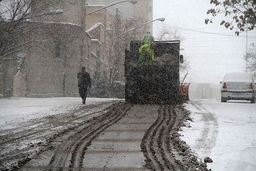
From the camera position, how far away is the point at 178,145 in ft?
22.8

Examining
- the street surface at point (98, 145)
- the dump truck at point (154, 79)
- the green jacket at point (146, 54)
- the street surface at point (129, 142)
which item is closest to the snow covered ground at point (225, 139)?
the street surface at point (129, 142)

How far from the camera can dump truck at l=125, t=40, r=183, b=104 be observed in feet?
47.6

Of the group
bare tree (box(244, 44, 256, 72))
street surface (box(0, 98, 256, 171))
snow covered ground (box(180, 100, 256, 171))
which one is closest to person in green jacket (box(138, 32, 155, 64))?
street surface (box(0, 98, 256, 171))

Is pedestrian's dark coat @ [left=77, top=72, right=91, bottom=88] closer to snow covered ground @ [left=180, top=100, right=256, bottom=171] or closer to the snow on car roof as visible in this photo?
snow covered ground @ [left=180, top=100, right=256, bottom=171]

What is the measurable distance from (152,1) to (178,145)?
72.9m

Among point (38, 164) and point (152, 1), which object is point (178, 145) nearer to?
point (38, 164)

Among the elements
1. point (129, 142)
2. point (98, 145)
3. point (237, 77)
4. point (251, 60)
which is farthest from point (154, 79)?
point (251, 60)

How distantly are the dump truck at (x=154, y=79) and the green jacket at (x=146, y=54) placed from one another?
0.22 meters

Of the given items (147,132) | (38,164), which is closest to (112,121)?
(147,132)

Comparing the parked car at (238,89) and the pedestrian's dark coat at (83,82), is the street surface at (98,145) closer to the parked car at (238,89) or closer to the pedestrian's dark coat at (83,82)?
the pedestrian's dark coat at (83,82)

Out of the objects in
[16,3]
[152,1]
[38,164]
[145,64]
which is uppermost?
[152,1]

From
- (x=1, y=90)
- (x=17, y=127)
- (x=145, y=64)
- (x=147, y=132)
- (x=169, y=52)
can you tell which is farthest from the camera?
(x=1, y=90)

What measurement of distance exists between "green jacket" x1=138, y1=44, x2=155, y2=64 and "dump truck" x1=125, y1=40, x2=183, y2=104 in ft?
0.71

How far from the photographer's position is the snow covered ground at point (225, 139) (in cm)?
589
